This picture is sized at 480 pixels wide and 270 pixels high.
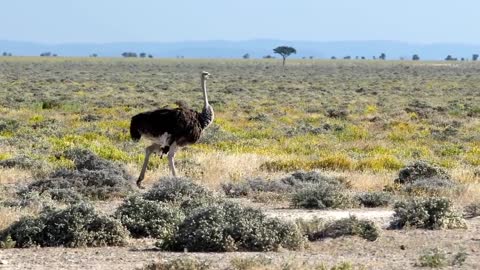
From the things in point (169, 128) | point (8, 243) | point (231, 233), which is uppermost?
point (169, 128)

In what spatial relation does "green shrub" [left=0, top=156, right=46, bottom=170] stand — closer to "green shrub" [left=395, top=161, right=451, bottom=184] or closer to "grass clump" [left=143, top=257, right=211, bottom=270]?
"green shrub" [left=395, top=161, right=451, bottom=184]

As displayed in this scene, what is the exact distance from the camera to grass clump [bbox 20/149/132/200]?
1346 centimetres

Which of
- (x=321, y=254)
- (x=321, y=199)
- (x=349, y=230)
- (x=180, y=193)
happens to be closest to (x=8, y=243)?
Result: (x=321, y=254)

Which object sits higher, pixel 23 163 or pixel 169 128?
pixel 169 128

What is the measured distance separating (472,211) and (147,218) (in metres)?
4.41

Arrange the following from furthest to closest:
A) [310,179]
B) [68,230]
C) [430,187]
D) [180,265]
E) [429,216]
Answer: [310,179], [430,187], [429,216], [68,230], [180,265]

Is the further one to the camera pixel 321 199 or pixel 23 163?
pixel 23 163

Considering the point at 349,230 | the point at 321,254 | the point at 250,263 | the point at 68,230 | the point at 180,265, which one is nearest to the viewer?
the point at 180,265

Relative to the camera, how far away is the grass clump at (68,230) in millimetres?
9727

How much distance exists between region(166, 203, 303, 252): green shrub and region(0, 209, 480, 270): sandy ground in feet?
0.53

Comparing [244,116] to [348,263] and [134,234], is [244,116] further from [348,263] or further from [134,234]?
[348,263]

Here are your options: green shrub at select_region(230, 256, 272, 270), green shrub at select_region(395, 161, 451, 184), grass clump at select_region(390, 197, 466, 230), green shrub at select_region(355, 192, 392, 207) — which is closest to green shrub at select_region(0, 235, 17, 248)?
green shrub at select_region(230, 256, 272, 270)

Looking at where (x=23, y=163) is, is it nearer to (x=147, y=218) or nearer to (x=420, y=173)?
(x=147, y=218)

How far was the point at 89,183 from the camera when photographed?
46.3 feet
